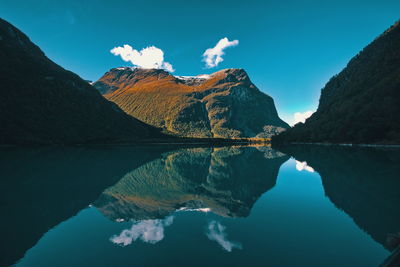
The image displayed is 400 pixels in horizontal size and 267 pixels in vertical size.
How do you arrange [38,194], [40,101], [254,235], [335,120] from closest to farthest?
[254,235], [38,194], [335,120], [40,101]

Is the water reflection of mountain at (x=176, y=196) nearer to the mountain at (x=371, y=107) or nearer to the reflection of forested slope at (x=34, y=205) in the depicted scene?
the reflection of forested slope at (x=34, y=205)

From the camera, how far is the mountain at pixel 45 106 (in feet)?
380

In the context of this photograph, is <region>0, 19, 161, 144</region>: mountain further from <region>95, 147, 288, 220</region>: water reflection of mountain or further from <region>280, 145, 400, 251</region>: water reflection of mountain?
<region>280, 145, 400, 251</region>: water reflection of mountain

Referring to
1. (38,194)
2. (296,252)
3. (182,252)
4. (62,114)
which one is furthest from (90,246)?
(62,114)

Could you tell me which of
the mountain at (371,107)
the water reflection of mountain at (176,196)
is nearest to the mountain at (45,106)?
the water reflection of mountain at (176,196)

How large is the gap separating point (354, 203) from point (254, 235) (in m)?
10.9

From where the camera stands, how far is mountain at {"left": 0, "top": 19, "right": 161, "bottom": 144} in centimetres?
11594

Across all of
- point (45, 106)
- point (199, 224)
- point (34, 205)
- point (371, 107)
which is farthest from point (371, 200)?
point (45, 106)

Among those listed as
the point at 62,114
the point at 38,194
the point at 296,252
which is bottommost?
the point at 38,194

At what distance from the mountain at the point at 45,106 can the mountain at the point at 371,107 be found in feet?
452

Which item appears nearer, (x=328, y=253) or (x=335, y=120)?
(x=328, y=253)

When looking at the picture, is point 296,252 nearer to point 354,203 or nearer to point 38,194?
point 354,203

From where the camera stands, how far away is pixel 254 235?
1163cm

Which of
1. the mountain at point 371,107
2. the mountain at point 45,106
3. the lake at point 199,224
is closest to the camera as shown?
the lake at point 199,224
